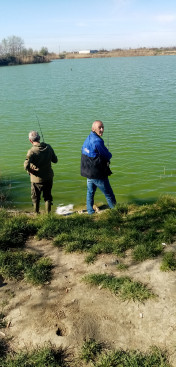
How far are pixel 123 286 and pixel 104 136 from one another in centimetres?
1245

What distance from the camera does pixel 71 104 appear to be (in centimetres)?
2488

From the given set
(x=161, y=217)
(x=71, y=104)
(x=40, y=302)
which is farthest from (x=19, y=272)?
(x=71, y=104)

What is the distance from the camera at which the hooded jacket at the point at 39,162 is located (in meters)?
6.86

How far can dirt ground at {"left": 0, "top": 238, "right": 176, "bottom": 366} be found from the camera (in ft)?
11.9

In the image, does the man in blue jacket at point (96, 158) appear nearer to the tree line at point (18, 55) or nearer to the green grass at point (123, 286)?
the green grass at point (123, 286)

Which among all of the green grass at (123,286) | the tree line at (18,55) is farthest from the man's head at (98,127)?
the tree line at (18,55)

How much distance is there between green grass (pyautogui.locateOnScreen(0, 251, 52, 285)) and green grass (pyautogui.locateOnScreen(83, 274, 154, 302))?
2.42 ft

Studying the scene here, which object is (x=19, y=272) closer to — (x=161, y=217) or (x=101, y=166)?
(x=101, y=166)

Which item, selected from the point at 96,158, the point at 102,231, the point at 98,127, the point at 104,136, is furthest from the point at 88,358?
the point at 104,136

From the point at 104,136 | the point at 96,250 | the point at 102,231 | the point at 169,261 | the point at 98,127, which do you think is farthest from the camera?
the point at 104,136

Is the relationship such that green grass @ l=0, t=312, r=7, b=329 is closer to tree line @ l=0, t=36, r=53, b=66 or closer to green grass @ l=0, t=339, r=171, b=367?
green grass @ l=0, t=339, r=171, b=367

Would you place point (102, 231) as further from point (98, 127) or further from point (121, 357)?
point (121, 357)

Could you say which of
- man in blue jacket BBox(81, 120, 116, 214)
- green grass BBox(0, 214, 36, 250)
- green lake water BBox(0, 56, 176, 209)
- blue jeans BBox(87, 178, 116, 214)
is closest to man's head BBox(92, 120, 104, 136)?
man in blue jacket BBox(81, 120, 116, 214)

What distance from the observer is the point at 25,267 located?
16.2 feet
